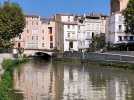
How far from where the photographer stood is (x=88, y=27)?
135250 mm

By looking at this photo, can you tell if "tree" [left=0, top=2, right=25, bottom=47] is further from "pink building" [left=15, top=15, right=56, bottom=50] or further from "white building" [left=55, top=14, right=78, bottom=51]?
"pink building" [left=15, top=15, right=56, bottom=50]

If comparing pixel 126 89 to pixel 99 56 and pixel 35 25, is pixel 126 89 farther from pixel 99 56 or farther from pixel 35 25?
pixel 35 25

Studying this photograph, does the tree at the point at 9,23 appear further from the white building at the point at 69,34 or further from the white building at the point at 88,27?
the white building at the point at 69,34

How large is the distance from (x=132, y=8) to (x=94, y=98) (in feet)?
166

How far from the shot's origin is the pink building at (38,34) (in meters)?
145

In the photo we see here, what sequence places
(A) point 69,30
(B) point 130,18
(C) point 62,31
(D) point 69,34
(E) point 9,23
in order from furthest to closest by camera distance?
(C) point 62,31 < (D) point 69,34 < (A) point 69,30 < (E) point 9,23 < (B) point 130,18

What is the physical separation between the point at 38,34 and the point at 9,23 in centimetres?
5652

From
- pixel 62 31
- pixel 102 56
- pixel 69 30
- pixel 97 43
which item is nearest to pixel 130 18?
pixel 102 56

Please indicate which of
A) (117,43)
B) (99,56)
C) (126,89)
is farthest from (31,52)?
(126,89)

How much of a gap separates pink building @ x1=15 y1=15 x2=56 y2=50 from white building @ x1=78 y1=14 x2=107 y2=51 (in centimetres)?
1053

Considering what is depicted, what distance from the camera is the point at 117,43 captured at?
10838cm

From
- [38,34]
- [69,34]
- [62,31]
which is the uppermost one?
[62,31]

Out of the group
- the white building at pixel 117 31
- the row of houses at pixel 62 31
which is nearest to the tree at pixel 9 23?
the white building at pixel 117 31

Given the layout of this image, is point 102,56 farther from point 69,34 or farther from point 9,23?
point 69,34
